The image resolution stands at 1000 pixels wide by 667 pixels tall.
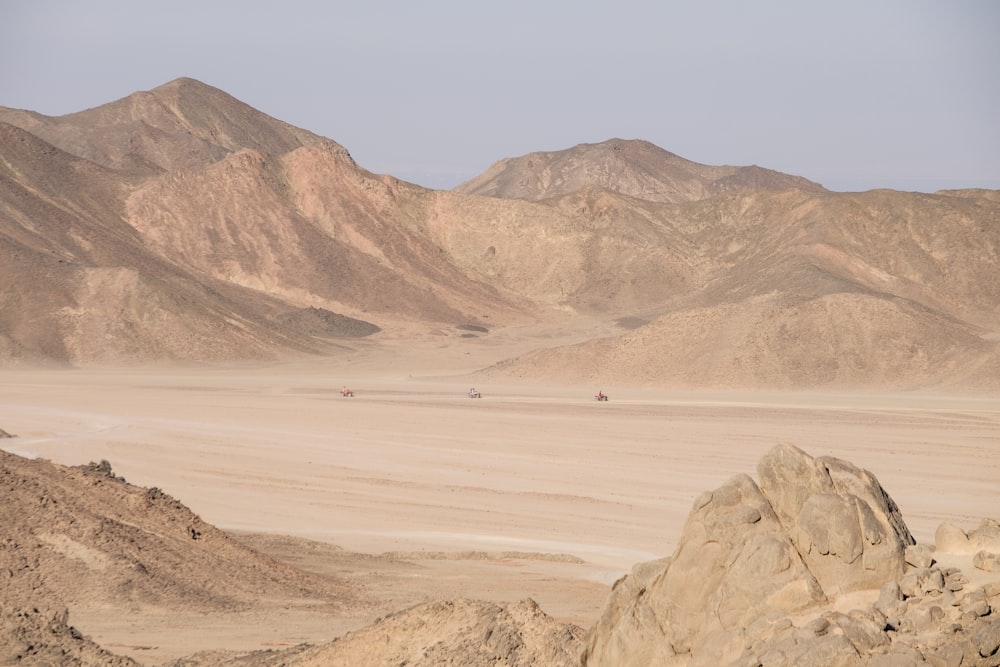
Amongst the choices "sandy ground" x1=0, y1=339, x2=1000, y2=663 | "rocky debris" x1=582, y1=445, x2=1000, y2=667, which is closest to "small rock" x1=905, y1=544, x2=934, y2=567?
"rocky debris" x1=582, y1=445, x2=1000, y2=667

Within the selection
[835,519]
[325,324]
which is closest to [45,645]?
[835,519]

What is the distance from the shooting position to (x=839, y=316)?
69.2 metres

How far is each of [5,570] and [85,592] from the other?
3.33ft

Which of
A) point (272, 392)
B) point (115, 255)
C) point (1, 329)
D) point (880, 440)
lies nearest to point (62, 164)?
point (115, 255)

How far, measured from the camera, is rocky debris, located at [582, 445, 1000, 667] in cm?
862

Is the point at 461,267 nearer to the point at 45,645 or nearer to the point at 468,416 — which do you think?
the point at 468,416

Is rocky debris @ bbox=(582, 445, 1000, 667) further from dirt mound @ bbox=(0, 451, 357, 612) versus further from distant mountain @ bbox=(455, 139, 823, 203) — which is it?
distant mountain @ bbox=(455, 139, 823, 203)

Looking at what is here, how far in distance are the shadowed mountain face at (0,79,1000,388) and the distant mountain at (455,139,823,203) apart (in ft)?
142

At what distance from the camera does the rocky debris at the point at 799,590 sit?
28.3 ft

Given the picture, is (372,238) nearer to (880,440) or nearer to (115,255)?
(115,255)

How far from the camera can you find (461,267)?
120 meters

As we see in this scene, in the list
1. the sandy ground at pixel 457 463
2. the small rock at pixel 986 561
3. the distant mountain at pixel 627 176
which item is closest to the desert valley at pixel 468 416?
the small rock at pixel 986 561

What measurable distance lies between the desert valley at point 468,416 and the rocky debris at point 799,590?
2 centimetres

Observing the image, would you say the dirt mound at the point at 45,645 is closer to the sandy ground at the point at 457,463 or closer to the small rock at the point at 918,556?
the sandy ground at the point at 457,463
